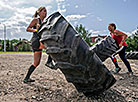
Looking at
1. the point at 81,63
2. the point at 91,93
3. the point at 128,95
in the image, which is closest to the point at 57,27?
the point at 81,63

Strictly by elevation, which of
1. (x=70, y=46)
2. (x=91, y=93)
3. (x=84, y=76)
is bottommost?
(x=91, y=93)

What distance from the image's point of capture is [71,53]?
1.41 metres

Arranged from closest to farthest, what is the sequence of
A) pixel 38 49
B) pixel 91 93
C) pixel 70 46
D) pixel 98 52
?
1. pixel 70 46
2. pixel 91 93
3. pixel 98 52
4. pixel 38 49

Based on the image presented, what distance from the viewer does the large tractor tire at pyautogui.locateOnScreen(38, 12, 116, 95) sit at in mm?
1421

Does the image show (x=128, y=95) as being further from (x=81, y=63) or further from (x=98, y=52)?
(x=81, y=63)

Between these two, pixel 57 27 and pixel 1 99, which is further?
pixel 1 99

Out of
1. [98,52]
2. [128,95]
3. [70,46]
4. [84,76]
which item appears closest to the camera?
[70,46]

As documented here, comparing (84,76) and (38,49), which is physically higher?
(38,49)

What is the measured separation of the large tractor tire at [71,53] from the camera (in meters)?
1.42

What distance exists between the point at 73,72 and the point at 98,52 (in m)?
1.02

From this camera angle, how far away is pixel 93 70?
1.51 metres

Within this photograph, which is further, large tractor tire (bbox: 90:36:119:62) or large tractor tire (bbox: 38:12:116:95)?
large tractor tire (bbox: 90:36:119:62)

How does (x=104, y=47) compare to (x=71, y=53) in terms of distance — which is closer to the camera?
(x=71, y=53)

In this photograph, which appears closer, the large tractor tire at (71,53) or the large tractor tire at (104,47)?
the large tractor tire at (71,53)
